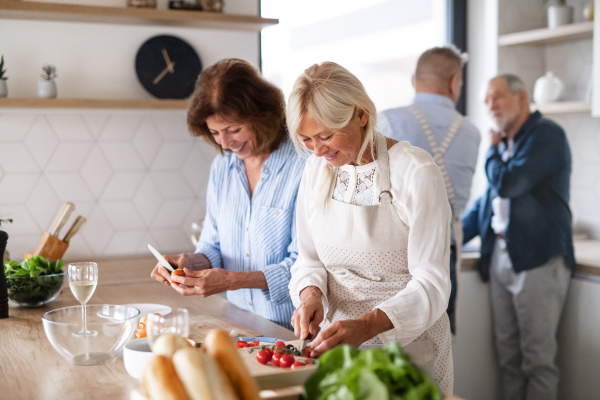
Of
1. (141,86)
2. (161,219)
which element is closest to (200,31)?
(141,86)

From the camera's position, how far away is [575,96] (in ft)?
12.3

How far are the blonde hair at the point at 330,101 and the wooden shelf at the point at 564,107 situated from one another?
2079mm

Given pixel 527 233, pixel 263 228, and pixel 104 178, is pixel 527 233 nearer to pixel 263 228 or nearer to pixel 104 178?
pixel 263 228

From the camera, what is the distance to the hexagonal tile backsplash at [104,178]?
118 inches

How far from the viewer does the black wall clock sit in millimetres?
3152

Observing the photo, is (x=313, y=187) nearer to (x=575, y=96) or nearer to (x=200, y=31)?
(x=200, y=31)

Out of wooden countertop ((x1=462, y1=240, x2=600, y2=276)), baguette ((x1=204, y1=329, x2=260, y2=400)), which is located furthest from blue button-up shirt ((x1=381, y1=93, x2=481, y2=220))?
baguette ((x1=204, y1=329, x2=260, y2=400))

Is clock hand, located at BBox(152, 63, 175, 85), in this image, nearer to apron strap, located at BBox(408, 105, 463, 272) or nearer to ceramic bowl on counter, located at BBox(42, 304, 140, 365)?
apron strap, located at BBox(408, 105, 463, 272)

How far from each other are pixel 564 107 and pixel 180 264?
233cm

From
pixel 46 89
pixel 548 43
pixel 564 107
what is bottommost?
pixel 564 107

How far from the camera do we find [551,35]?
3604 millimetres

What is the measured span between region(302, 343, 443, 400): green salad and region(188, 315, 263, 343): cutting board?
0.94 metres

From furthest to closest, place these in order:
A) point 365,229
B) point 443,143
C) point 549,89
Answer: point 549,89, point 443,143, point 365,229

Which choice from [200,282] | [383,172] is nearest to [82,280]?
[200,282]
